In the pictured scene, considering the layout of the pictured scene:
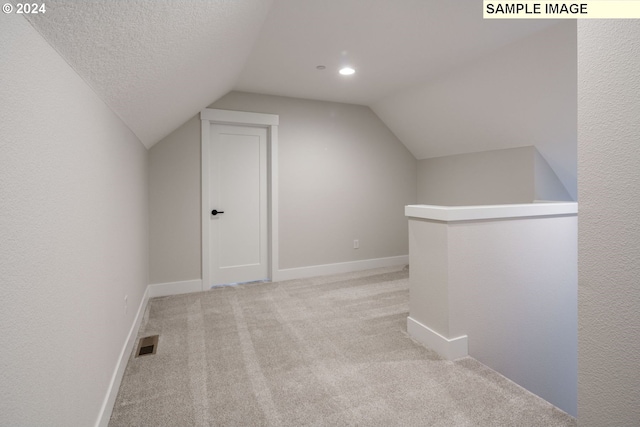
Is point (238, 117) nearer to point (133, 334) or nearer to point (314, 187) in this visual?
point (314, 187)

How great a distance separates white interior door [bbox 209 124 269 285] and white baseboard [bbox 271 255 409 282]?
24cm

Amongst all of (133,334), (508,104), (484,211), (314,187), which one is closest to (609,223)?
(484,211)

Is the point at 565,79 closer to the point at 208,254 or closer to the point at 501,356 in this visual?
the point at 501,356

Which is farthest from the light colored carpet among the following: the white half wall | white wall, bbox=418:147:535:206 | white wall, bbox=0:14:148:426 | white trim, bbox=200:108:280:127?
white trim, bbox=200:108:280:127

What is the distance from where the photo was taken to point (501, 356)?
232 cm

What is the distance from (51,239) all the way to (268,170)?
320 centimetres

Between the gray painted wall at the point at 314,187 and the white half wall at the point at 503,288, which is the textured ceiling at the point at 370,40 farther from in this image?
the white half wall at the point at 503,288

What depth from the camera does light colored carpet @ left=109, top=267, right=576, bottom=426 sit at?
5.33 feet

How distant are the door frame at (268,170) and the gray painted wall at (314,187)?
0.08 meters

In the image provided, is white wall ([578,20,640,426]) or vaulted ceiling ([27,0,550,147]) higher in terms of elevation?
vaulted ceiling ([27,0,550,147])

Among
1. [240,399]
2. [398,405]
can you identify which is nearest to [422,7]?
[398,405]

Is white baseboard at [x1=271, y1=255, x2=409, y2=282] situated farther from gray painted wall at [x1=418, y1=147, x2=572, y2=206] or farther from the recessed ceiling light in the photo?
the recessed ceiling light

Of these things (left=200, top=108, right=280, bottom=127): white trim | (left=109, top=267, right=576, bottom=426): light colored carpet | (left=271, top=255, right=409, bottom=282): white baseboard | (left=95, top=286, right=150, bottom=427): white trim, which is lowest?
(left=109, top=267, right=576, bottom=426): light colored carpet

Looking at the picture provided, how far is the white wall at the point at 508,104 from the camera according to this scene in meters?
2.64
